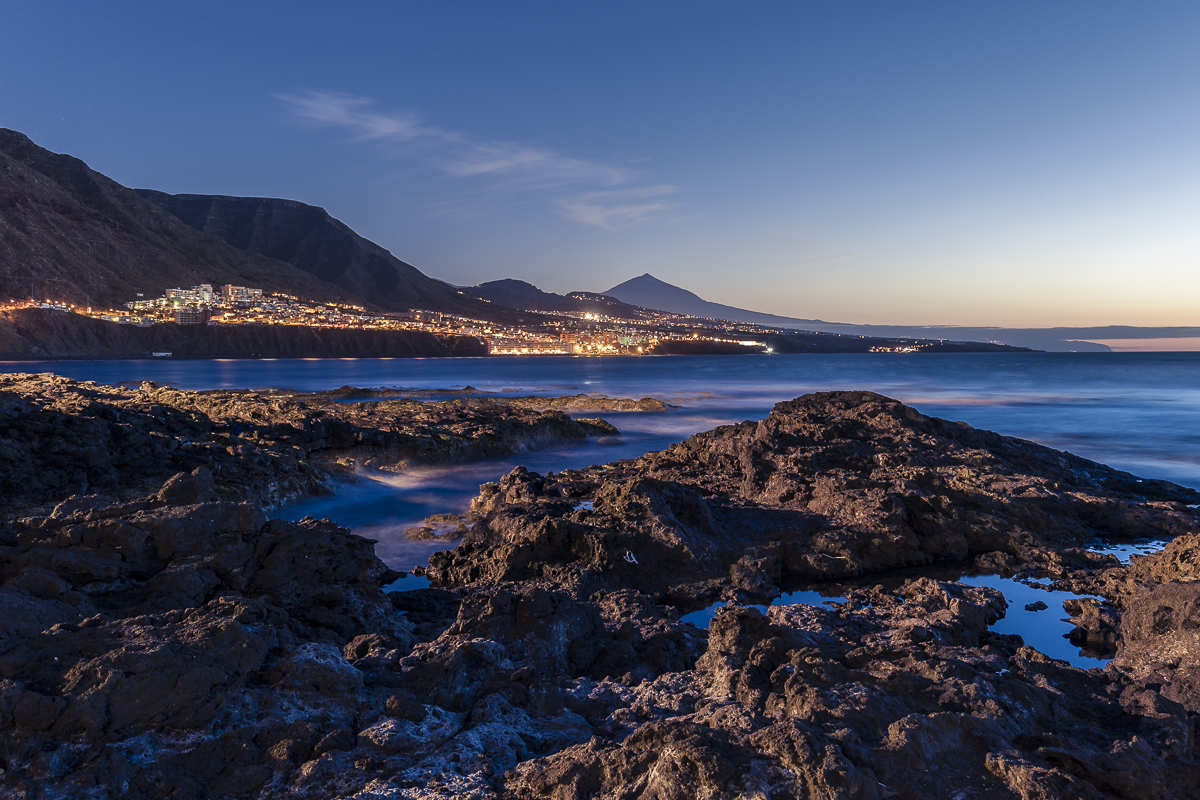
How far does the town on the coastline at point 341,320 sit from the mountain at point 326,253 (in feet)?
45.2

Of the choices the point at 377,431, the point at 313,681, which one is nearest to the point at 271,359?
the point at 377,431

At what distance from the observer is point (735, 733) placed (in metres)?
3.26

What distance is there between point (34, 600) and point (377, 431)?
11767 millimetres

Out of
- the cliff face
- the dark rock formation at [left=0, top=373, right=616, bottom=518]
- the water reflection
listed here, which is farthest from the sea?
the cliff face

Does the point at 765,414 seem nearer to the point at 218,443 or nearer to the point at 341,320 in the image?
the point at 218,443

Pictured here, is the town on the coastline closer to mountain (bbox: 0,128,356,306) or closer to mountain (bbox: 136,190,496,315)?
mountain (bbox: 0,128,356,306)

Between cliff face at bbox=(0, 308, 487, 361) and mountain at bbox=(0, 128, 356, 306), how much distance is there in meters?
12.6

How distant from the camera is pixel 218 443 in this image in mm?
11695

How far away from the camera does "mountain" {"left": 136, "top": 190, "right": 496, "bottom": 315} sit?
18275cm

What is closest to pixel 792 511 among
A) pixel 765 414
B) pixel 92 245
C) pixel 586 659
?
pixel 586 659

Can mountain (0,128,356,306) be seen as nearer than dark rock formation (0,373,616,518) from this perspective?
No

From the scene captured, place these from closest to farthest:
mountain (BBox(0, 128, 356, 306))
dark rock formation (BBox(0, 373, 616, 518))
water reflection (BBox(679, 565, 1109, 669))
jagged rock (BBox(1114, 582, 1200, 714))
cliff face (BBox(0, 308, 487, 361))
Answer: jagged rock (BBox(1114, 582, 1200, 714)), water reflection (BBox(679, 565, 1109, 669)), dark rock formation (BBox(0, 373, 616, 518)), cliff face (BBox(0, 308, 487, 361)), mountain (BBox(0, 128, 356, 306))

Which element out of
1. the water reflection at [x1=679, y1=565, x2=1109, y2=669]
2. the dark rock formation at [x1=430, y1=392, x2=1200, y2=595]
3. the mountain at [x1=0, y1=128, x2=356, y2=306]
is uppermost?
the mountain at [x1=0, y1=128, x2=356, y2=306]

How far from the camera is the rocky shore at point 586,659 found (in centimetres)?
300
